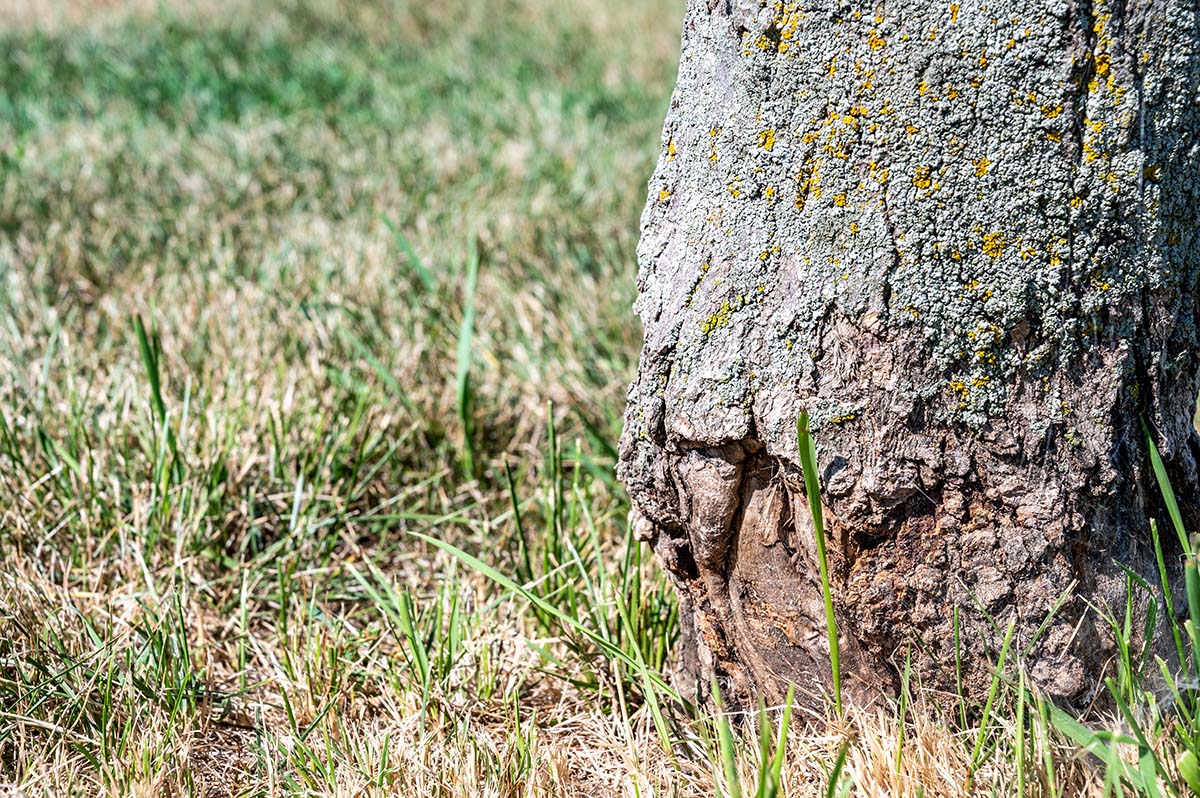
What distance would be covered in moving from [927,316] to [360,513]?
4.50ft

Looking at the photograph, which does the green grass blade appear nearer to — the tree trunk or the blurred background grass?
the tree trunk

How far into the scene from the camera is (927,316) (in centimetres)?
134

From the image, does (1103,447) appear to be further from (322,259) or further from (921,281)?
(322,259)

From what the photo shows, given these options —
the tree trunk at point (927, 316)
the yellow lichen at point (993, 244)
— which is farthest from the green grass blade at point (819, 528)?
the yellow lichen at point (993, 244)

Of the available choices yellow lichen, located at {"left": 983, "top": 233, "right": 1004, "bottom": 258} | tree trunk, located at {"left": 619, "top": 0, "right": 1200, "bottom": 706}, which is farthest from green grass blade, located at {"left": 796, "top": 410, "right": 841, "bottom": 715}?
yellow lichen, located at {"left": 983, "top": 233, "right": 1004, "bottom": 258}

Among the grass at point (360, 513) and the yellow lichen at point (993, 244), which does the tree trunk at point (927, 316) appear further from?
the grass at point (360, 513)

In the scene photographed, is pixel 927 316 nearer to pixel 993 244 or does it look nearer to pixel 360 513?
pixel 993 244

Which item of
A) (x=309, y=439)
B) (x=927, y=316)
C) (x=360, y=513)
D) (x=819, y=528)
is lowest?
(x=360, y=513)

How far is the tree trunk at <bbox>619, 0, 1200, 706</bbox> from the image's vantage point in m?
1.26

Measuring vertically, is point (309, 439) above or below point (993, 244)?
below

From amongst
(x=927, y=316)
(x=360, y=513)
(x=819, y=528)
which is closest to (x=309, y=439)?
(x=360, y=513)

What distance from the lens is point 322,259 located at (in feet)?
10.5

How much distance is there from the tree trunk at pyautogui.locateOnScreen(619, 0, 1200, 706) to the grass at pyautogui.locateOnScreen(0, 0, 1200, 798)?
0.42ft

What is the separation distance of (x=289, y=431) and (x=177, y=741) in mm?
825
